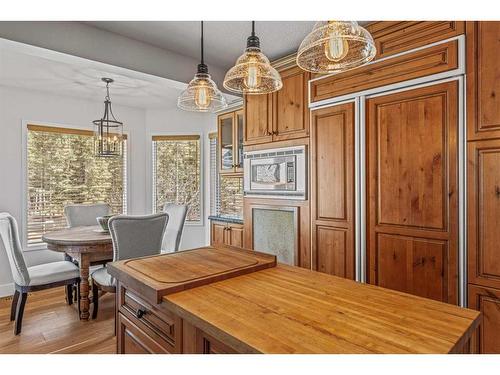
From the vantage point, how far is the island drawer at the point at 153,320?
1.10 metres

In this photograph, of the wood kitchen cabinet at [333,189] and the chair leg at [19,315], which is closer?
the wood kitchen cabinet at [333,189]

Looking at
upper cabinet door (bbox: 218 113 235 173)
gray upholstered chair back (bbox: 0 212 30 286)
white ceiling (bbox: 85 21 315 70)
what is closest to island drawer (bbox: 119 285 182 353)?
gray upholstered chair back (bbox: 0 212 30 286)

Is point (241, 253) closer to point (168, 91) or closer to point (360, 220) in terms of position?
point (360, 220)

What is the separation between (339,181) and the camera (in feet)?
7.85

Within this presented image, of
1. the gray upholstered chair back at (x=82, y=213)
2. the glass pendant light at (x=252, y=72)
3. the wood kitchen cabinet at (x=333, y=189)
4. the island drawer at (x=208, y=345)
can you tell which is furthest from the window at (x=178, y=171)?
the island drawer at (x=208, y=345)

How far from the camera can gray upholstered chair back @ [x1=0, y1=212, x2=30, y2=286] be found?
2508 millimetres

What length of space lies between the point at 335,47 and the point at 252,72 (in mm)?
400

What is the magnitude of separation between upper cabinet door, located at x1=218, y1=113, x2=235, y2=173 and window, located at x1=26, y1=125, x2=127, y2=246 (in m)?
1.68

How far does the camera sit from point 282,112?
2.84 metres

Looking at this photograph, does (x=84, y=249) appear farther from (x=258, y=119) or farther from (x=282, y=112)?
(x=282, y=112)

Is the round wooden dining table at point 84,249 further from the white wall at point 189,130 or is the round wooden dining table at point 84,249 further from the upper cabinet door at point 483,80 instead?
the upper cabinet door at point 483,80

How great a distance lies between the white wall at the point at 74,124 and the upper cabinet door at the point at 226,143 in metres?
0.73

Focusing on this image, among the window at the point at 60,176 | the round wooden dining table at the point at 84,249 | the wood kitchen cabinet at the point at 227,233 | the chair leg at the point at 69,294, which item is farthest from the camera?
the window at the point at 60,176

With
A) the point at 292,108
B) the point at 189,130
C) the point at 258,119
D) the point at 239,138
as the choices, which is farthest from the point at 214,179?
the point at 292,108
